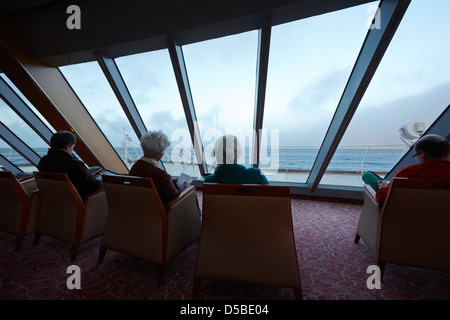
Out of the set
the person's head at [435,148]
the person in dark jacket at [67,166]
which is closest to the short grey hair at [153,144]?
the person in dark jacket at [67,166]

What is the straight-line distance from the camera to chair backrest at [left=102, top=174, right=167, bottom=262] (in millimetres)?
1546

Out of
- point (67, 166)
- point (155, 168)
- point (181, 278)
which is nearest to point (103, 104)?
point (67, 166)

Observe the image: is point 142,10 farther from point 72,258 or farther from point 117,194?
point 72,258

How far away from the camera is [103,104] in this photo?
4.38 m

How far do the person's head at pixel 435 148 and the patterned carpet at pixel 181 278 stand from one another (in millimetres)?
1041

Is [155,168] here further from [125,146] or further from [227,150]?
[125,146]

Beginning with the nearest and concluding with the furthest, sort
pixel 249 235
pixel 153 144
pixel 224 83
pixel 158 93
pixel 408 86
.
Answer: pixel 249 235, pixel 153 144, pixel 408 86, pixel 224 83, pixel 158 93

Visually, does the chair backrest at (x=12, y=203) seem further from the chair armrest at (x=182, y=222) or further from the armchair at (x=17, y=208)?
the chair armrest at (x=182, y=222)

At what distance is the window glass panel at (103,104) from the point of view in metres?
3.96

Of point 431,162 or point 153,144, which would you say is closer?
point 431,162

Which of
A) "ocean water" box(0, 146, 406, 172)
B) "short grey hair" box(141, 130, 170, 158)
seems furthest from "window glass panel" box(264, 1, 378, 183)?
"short grey hair" box(141, 130, 170, 158)

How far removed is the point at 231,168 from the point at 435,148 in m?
1.71

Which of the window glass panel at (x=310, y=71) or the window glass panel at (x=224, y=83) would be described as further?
the window glass panel at (x=224, y=83)
